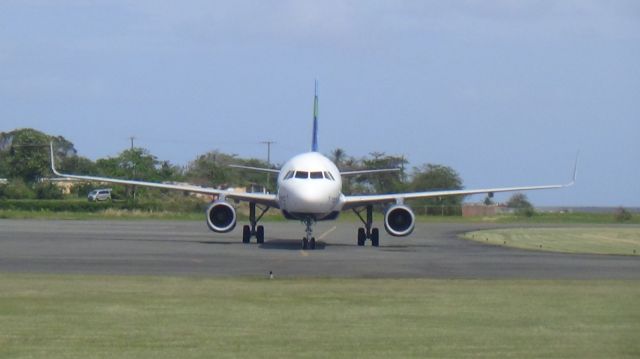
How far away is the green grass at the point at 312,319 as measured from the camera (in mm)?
11688

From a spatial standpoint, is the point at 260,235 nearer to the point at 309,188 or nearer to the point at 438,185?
the point at 309,188

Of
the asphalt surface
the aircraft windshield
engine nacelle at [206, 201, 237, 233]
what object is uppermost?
the aircraft windshield

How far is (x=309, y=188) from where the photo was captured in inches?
1384

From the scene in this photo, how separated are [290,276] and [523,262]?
7483 millimetres

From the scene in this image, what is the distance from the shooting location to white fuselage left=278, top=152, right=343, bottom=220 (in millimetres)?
35138

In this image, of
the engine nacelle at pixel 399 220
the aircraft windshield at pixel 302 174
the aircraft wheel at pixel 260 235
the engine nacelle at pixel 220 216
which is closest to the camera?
the aircraft windshield at pixel 302 174

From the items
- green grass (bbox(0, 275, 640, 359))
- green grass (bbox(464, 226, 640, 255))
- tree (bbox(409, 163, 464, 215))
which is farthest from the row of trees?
green grass (bbox(0, 275, 640, 359))

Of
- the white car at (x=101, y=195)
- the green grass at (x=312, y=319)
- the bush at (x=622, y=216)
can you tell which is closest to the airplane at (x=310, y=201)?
the green grass at (x=312, y=319)

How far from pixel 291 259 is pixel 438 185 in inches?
3019

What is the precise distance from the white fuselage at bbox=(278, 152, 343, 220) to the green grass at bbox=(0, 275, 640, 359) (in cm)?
1498

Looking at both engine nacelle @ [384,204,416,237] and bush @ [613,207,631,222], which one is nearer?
engine nacelle @ [384,204,416,237]

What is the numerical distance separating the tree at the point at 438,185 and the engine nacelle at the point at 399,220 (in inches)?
2125

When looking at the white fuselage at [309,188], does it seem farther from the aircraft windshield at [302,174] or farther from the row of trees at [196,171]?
the row of trees at [196,171]

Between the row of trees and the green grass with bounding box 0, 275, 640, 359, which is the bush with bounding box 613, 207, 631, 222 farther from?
the green grass with bounding box 0, 275, 640, 359
